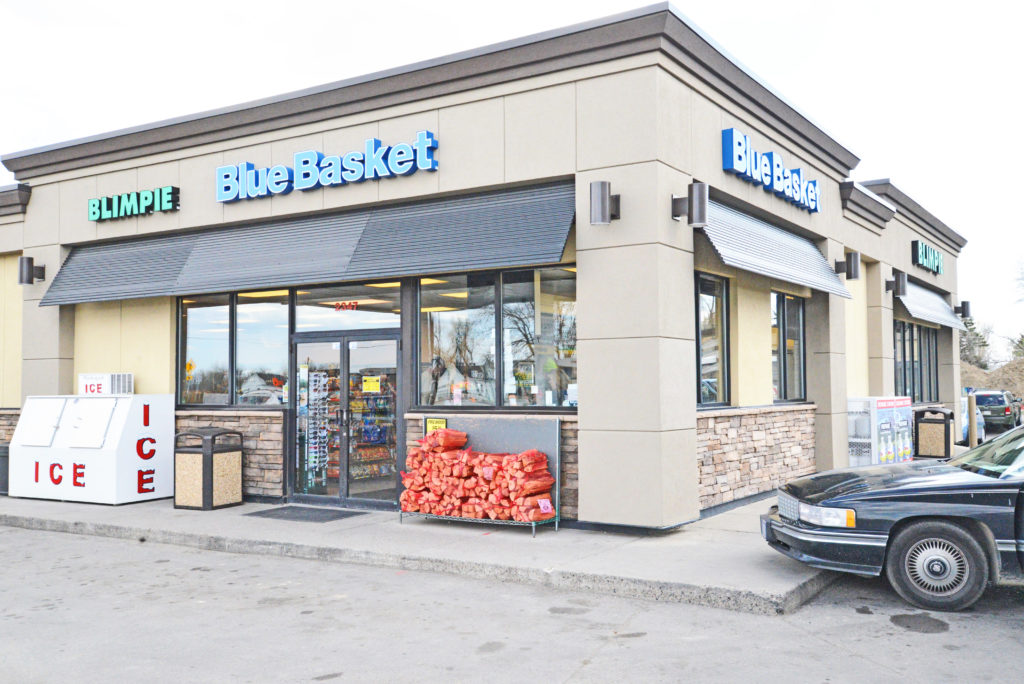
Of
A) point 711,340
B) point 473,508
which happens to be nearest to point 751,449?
point 711,340

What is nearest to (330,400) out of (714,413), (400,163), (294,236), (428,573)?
(294,236)

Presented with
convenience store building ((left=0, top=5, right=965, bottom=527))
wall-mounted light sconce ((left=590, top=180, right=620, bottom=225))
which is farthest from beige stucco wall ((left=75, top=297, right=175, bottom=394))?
wall-mounted light sconce ((left=590, top=180, right=620, bottom=225))

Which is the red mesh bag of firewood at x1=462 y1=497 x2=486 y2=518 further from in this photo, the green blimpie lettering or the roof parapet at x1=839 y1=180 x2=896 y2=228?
the roof parapet at x1=839 y1=180 x2=896 y2=228

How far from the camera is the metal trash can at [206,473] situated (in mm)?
12023

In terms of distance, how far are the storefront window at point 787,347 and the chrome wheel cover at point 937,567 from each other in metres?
6.42

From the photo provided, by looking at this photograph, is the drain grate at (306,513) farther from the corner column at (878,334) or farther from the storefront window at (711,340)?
the corner column at (878,334)

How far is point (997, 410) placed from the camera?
29219mm

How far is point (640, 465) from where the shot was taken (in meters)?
9.61

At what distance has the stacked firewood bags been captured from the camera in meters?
9.84

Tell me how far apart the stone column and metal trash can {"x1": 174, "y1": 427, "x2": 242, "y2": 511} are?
909 centimetres

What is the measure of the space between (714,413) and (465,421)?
311 cm

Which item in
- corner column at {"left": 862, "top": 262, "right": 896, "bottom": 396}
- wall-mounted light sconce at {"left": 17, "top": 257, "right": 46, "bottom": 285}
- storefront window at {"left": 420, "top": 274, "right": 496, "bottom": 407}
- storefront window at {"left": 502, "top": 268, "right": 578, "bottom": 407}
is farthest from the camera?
corner column at {"left": 862, "top": 262, "right": 896, "bottom": 396}

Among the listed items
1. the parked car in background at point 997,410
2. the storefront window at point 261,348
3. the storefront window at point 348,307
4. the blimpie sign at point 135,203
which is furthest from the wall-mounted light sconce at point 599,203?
the parked car in background at point 997,410

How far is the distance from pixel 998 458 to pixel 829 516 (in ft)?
5.18
